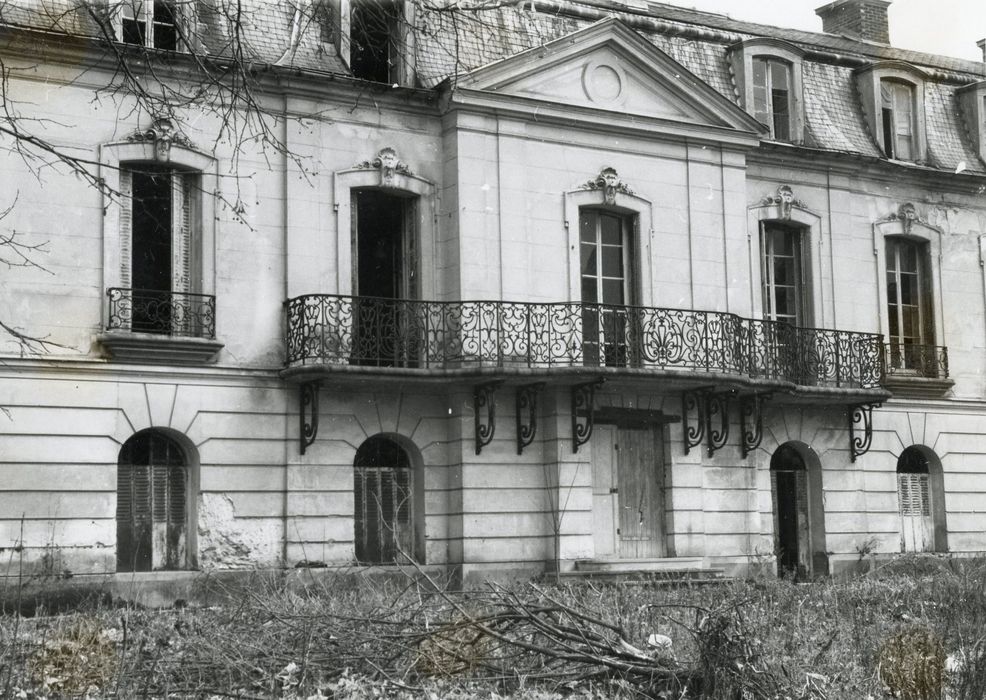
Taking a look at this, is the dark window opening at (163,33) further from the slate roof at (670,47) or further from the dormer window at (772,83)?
the dormer window at (772,83)

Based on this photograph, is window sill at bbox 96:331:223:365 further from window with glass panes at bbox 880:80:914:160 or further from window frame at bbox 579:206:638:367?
window with glass panes at bbox 880:80:914:160

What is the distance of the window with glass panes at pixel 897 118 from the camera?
26.2 meters

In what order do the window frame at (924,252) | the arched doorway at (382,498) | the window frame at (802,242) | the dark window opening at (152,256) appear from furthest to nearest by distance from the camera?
the window frame at (924,252), the window frame at (802,242), the arched doorway at (382,498), the dark window opening at (152,256)

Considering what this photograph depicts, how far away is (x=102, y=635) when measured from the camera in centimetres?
1182

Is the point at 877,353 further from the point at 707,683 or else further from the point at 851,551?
the point at 707,683

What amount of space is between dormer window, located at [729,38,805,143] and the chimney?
14.7 ft

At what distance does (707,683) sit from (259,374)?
451 inches

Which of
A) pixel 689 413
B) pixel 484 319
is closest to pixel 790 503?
pixel 689 413

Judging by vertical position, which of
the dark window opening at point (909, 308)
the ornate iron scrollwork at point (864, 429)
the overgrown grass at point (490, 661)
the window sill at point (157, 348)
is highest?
the dark window opening at point (909, 308)

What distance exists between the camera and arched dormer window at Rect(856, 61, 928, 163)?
25.9m

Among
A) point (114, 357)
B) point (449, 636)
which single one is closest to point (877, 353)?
point (114, 357)

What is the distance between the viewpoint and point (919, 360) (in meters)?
26.0

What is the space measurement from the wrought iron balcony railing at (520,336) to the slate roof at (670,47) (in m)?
3.50

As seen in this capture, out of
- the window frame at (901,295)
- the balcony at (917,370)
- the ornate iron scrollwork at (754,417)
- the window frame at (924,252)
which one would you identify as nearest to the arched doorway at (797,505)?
the ornate iron scrollwork at (754,417)
